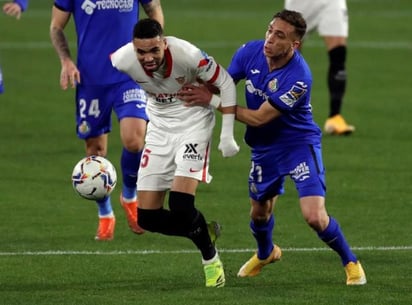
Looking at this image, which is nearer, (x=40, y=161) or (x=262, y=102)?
(x=262, y=102)

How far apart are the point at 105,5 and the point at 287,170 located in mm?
3102

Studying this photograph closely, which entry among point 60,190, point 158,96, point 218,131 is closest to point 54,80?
point 218,131

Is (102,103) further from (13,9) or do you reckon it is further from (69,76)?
(13,9)

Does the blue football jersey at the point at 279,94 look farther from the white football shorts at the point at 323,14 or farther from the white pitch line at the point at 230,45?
the white pitch line at the point at 230,45

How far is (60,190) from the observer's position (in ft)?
49.4

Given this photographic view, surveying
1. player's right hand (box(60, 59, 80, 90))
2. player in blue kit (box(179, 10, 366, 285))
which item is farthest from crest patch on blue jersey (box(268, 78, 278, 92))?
player's right hand (box(60, 59, 80, 90))

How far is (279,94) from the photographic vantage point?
34.7 ft

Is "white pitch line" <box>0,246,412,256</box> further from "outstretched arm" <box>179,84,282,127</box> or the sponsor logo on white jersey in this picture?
the sponsor logo on white jersey

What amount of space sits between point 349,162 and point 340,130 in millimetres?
1932

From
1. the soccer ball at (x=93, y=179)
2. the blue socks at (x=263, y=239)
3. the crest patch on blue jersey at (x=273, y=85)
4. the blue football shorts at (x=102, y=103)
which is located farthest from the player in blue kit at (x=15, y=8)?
the crest patch on blue jersey at (x=273, y=85)

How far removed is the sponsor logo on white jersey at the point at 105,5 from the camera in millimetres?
13047

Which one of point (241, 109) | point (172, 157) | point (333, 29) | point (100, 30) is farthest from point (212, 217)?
point (333, 29)

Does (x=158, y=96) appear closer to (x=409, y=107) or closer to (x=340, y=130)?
(x=340, y=130)

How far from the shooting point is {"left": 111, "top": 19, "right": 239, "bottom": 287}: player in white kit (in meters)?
10.5
